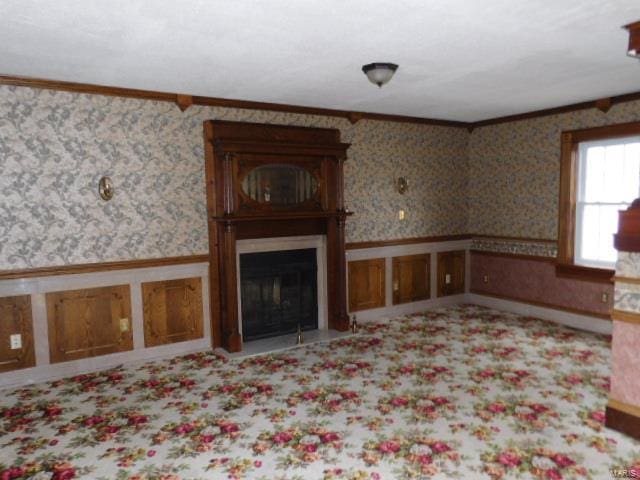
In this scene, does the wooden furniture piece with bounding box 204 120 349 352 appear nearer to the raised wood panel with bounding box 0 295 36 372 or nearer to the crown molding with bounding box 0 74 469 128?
the crown molding with bounding box 0 74 469 128

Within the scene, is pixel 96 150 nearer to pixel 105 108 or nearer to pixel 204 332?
pixel 105 108

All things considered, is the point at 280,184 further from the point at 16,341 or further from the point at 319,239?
the point at 16,341

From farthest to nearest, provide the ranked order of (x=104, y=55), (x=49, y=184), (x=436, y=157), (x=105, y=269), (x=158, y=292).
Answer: (x=436, y=157), (x=158, y=292), (x=105, y=269), (x=49, y=184), (x=104, y=55)

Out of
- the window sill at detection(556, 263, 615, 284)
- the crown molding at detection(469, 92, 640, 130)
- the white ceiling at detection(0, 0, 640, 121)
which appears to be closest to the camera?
the white ceiling at detection(0, 0, 640, 121)

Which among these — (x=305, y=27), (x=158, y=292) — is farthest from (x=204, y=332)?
(x=305, y=27)

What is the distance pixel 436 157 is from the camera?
6.43 metres

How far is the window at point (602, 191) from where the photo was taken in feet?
16.5

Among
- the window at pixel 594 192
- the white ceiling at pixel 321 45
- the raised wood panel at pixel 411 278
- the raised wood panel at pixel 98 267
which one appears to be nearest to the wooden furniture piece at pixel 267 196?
the raised wood panel at pixel 98 267

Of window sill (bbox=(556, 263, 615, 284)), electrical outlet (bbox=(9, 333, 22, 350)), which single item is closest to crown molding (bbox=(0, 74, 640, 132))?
window sill (bbox=(556, 263, 615, 284))

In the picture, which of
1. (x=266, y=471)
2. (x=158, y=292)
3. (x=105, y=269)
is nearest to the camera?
(x=266, y=471)

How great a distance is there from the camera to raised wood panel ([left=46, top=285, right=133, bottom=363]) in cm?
419

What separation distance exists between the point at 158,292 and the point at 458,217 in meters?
4.09

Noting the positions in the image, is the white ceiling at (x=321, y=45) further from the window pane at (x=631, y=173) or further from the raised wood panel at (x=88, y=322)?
the raised wood panel at (x=88, y=322)

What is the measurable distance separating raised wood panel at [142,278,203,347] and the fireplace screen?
50cm
